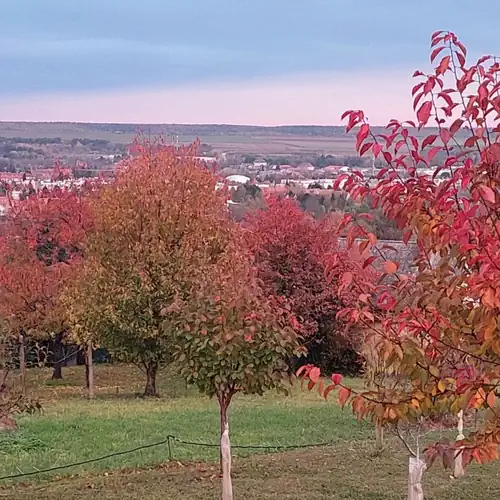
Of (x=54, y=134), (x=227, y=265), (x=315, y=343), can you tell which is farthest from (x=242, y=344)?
(x=54, y=134)

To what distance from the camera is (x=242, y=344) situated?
8883mm

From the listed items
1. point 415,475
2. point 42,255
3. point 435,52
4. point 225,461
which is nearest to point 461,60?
point 435,52

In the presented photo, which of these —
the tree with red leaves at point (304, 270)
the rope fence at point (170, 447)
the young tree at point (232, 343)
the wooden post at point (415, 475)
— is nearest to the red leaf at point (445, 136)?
the wooden post at point (415, 475)

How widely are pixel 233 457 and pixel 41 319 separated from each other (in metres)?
14.2

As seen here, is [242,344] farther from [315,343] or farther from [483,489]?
[315,343]

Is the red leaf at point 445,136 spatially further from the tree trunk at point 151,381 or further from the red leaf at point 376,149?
the tree trunk at point 151,381

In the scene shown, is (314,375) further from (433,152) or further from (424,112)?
(424,112)

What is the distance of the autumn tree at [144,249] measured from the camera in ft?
70.2

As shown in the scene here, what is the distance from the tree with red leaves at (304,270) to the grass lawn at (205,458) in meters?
9.07

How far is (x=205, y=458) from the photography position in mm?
12133

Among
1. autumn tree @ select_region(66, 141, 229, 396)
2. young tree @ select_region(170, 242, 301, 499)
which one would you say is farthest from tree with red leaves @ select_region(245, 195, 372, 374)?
young tree @ select_region(170, 242, 301, 499)

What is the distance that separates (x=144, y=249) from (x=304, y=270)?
9.11 meters

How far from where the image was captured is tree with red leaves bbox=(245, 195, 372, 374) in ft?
94.4

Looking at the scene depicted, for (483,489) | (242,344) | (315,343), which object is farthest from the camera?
(315,343)
